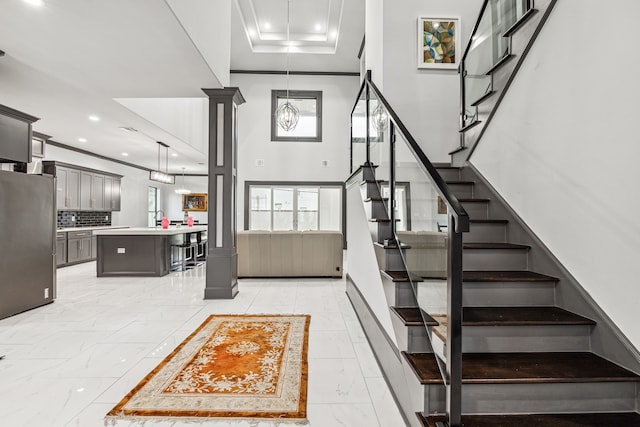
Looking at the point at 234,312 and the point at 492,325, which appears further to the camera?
the point at 234,312

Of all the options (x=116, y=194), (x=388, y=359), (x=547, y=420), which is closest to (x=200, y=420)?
(x=388, y=359)

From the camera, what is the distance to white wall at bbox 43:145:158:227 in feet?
28.8

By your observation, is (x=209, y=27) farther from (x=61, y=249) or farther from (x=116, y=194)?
(x=116, y=194)

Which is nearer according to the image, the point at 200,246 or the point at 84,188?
the point at 84,188

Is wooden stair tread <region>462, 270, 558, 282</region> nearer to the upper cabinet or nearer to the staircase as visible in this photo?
the staircase

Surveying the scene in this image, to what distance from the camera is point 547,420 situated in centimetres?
158

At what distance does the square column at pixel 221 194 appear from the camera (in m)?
4.75

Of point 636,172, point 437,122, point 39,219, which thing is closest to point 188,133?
point 39,219

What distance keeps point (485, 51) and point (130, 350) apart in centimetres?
453

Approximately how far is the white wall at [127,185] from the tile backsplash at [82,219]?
0.37 m

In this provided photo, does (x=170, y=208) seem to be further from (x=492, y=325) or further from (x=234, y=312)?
(x=492, y=325)

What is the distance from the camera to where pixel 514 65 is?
114 inches

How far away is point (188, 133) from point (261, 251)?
12.9 feet

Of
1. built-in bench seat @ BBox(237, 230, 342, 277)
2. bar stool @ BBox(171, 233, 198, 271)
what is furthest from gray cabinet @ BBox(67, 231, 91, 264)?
built-in bench seat @ BBox(237, 230, 342, 277)
